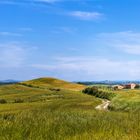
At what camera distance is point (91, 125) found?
19984mm

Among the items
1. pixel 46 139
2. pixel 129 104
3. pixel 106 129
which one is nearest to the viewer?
pixel 46 139

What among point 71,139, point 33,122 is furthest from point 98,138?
point 33,122

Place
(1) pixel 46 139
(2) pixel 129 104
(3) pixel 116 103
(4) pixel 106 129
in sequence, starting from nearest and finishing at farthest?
1. (1) pixel 46 139
2. (4) pixel 106 129
3. (2) pixel 129 104
4. (3) pixel 116 103

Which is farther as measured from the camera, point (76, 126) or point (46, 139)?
point (76, 126)

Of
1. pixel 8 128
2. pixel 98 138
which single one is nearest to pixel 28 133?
pixel 8 128

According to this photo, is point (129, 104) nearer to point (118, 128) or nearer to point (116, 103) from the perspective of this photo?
point (116, 103)

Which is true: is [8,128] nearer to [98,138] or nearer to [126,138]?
[98,138]

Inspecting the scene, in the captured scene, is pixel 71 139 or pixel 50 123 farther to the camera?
pixel 50 123

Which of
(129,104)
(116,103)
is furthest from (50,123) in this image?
(116,103)

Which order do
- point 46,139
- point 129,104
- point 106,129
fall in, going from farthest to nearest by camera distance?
point 129,104 → point 106,129 → point 46,139

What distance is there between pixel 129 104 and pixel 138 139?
4684cm

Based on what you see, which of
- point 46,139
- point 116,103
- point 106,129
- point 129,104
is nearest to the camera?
point 46,139

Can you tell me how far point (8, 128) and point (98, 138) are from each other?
3434mm

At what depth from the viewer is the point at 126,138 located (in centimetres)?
1678
